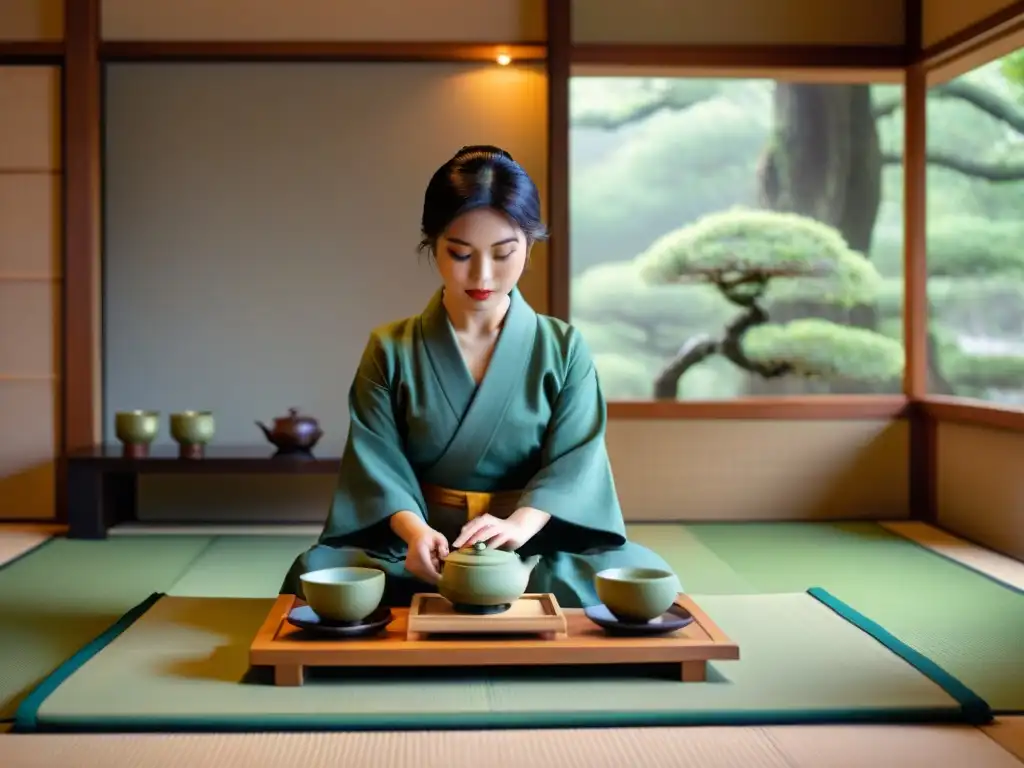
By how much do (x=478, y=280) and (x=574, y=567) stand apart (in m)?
0.76

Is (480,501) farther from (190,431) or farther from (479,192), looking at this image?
(190,431)

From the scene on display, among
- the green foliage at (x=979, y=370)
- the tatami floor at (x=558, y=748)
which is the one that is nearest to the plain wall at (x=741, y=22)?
the green foliage at (x=979, y=370)

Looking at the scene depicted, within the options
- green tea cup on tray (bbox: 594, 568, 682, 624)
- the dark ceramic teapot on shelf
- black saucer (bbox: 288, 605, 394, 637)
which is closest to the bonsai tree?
the dark ceramic teapot on shelf

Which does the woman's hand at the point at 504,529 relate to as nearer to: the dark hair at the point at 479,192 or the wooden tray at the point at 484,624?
the wooden tray at the point at 484,624

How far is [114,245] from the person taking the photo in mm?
5203

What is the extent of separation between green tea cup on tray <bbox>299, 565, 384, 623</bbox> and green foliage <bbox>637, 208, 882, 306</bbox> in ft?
12.4

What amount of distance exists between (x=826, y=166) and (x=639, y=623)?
453cm

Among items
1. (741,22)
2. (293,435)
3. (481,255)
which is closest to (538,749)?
(481,255)

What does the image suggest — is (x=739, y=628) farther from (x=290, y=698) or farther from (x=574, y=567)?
(x=290, y=698)

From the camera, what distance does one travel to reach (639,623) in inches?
99.3

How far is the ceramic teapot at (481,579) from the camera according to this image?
2471 millimetres

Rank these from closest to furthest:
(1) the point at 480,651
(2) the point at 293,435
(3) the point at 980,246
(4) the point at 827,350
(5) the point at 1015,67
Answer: (1) the point at 480,651, (2) the point at 293,435, (5) the point at 1015,67, (3) the point at 980,246, (4) the point at 827,350

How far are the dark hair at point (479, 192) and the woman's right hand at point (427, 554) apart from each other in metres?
0.74

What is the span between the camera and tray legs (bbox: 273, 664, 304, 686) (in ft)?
7.97
